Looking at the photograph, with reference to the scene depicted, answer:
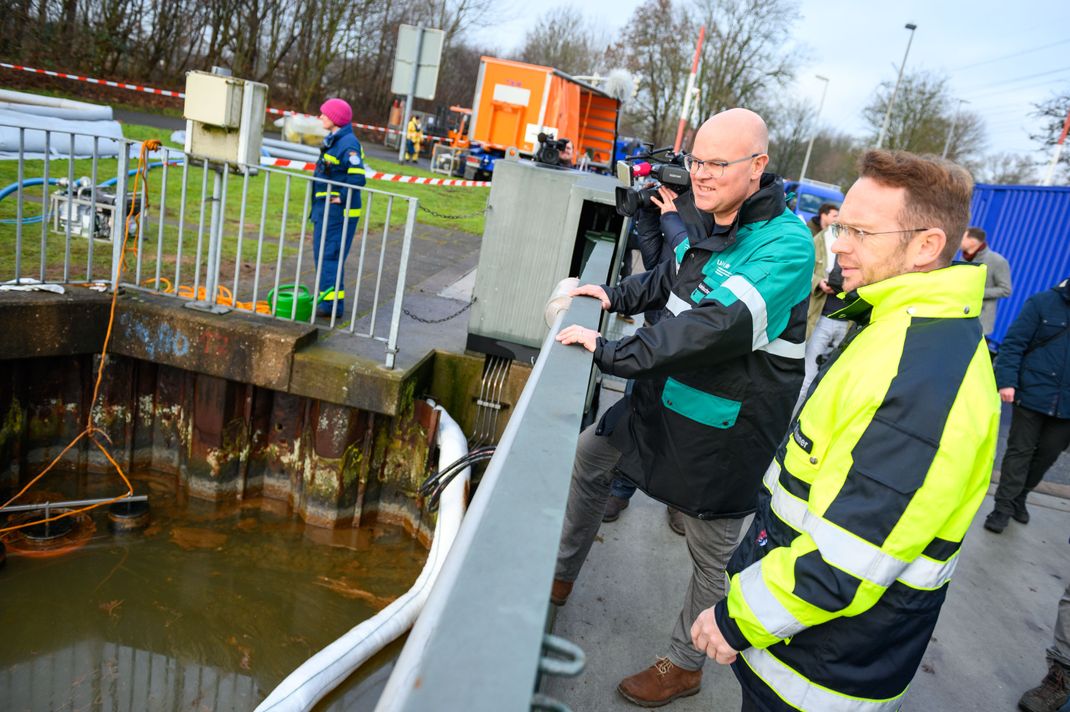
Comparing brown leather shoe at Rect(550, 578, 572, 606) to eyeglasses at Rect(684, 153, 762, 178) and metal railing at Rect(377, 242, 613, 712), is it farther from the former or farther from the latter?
metal railing at Rect(377, 242, 613, 712)

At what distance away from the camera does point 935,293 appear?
1.64 m

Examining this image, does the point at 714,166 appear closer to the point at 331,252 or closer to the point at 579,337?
the point at 579,337

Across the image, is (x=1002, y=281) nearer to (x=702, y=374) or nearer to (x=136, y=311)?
(x=702, y=374)

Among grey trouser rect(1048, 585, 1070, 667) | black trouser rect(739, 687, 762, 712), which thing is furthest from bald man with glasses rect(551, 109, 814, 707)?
grey trouser rect(1048, 585, 1070, 667)

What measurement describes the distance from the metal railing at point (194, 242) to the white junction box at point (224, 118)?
12cm

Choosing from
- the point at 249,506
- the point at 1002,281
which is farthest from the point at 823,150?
the point at 249,506

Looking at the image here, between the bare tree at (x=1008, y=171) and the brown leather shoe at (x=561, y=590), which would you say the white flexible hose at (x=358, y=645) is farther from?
the bare tree at (x=1008, y=171)

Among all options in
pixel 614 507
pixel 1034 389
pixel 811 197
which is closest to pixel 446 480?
pixel 614 507

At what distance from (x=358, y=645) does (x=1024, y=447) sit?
4780 millimetres

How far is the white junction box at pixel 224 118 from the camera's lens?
4.98 meters

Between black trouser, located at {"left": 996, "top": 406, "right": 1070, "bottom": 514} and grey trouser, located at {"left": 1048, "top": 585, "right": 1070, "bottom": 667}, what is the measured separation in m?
2.09

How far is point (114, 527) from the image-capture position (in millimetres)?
5125

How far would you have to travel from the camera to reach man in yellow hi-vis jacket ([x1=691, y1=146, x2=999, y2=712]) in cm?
152

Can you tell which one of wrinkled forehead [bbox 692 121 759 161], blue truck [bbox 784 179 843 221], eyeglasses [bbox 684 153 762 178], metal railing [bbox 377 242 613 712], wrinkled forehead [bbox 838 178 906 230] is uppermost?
blue truck [bbox 784 179 843 221]
